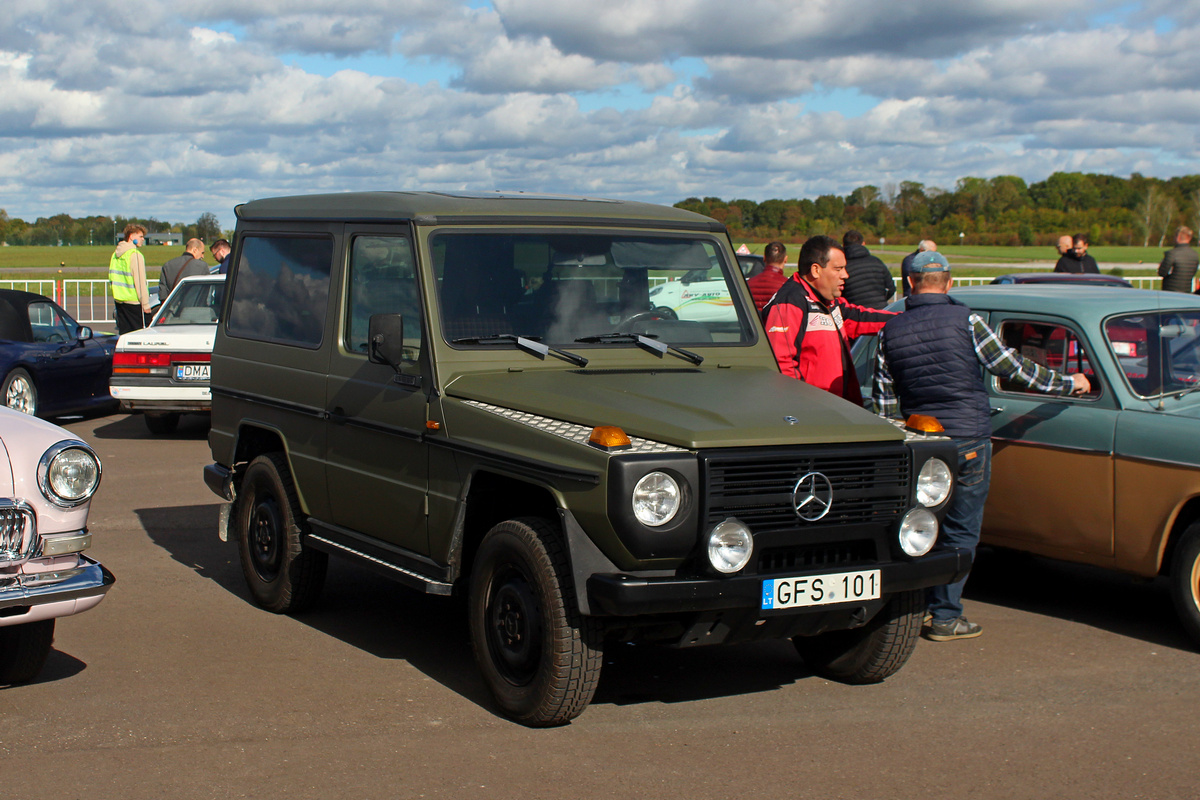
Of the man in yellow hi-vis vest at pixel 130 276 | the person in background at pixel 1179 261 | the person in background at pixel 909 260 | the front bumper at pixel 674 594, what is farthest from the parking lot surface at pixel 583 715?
the man in yellow hi-vis vest at pixel 130 276

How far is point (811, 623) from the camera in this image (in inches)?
189

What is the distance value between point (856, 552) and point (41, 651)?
136 inches

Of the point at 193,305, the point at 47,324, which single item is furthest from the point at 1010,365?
the point at 47,324

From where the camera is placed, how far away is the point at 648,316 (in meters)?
5.82

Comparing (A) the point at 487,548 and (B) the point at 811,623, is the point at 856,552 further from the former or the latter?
(A) the point at 487,548

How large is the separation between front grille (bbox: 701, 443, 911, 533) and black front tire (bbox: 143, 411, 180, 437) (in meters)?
10.6

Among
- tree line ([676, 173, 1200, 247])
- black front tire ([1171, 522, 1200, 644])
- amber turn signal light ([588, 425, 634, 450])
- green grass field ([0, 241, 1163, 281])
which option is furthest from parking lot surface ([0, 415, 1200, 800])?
tree line ([676, 173, 1200, 247])

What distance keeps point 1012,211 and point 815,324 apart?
9220cm

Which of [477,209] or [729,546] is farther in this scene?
[477,209]

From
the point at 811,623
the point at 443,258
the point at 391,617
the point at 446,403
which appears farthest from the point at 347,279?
the point at 811,623

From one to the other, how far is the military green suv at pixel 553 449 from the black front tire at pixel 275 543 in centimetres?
1

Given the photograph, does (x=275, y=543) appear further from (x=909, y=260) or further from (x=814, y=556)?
(x=909, y=260)

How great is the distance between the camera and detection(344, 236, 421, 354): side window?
5.57 m

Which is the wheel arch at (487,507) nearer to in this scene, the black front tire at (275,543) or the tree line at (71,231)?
the black front tire at (275,543)
